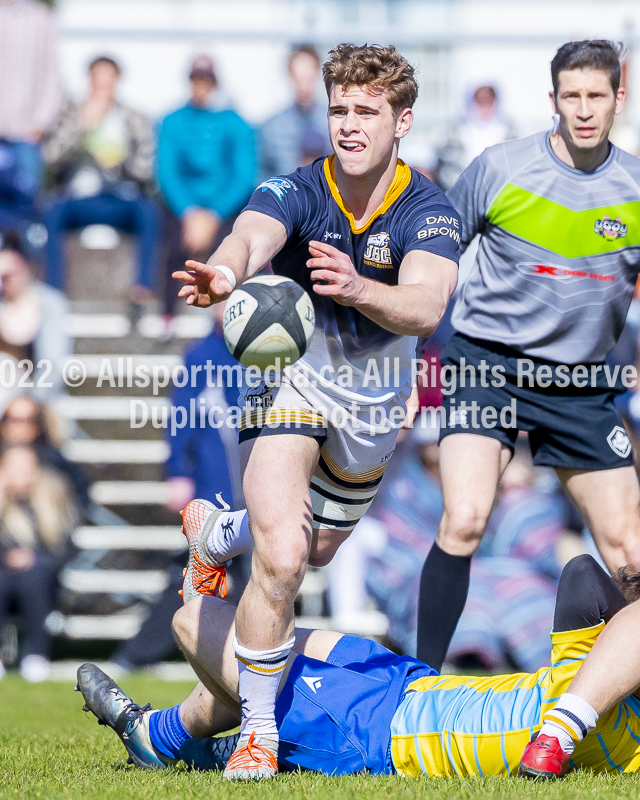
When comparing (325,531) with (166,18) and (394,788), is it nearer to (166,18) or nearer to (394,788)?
(394,788)

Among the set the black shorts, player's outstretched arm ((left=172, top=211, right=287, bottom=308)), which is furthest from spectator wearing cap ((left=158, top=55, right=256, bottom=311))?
Result: player's outstretched arm ((left=172, top=211, right=287, bottom=308))

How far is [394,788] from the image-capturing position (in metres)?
3.28

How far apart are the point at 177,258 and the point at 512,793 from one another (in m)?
7.48

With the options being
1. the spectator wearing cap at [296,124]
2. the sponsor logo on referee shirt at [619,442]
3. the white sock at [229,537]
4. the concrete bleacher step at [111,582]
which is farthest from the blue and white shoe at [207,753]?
the spectator wearing cap at [296,124]

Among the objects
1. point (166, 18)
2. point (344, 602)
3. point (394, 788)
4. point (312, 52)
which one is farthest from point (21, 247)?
point (394, 788)

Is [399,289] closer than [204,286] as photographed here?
→ No

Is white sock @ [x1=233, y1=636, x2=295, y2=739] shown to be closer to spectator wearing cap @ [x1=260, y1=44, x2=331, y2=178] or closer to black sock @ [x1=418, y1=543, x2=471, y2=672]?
black sock @ [x1=418, y1=543, x2=471, y2=672]

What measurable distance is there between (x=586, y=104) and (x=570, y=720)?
2.81 metres

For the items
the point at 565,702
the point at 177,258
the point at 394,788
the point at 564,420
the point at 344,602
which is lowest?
the point at 344,602

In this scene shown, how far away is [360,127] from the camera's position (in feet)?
13.5

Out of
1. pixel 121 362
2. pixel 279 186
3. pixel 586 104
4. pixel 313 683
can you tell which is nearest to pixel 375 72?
pixel 279 186

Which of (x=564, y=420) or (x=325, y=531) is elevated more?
(x=564, y=420)

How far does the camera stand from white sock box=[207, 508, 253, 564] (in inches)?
175

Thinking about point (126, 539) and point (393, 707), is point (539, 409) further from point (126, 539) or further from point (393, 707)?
point (126, 539)
